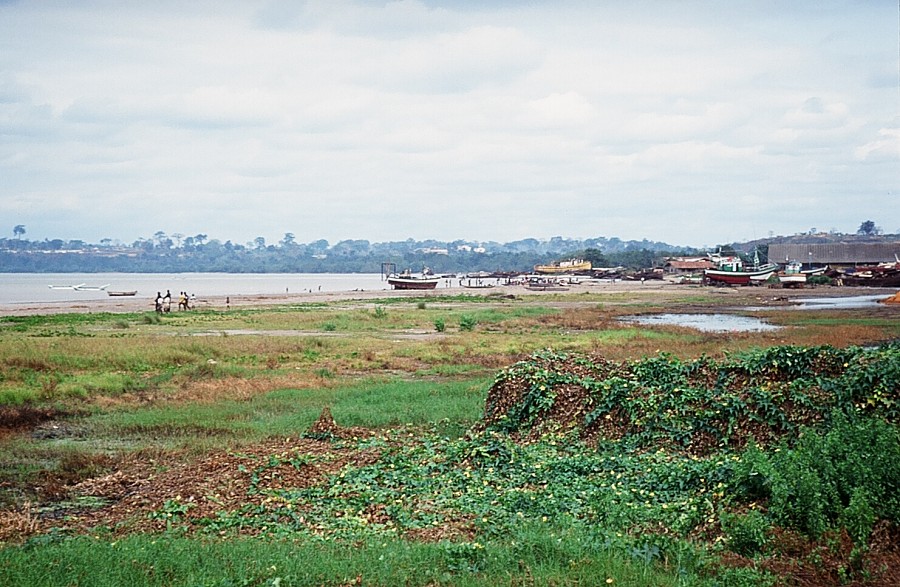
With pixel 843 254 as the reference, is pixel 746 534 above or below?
below

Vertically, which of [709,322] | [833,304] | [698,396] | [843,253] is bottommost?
[709,322]

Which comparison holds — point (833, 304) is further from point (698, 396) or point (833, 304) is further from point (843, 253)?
point (843, 253)

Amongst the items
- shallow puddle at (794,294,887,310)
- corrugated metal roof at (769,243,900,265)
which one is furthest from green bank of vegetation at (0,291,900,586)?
corrugated metal roof at (769,243,900,265)

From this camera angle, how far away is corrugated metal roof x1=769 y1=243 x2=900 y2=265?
11219cm

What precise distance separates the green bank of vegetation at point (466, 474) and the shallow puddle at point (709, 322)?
20.1 metres

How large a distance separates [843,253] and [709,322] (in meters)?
83.7

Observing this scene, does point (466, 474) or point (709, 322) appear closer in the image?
point (466, 474)

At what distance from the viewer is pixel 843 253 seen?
379 feet

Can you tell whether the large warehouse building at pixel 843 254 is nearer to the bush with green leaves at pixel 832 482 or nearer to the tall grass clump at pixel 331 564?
the bush with green leaves at pixel 832 482

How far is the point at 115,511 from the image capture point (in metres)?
10.1

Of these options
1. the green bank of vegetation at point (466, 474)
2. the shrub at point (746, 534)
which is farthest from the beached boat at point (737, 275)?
the shrub at point (746, 534)

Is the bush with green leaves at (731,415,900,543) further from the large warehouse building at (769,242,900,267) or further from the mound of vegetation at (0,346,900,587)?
the large warehouse building at (769,242,900,267)

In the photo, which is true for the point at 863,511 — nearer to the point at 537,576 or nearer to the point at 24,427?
the point at 537,576

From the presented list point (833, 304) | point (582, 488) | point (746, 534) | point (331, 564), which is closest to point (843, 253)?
point (833, 304)
